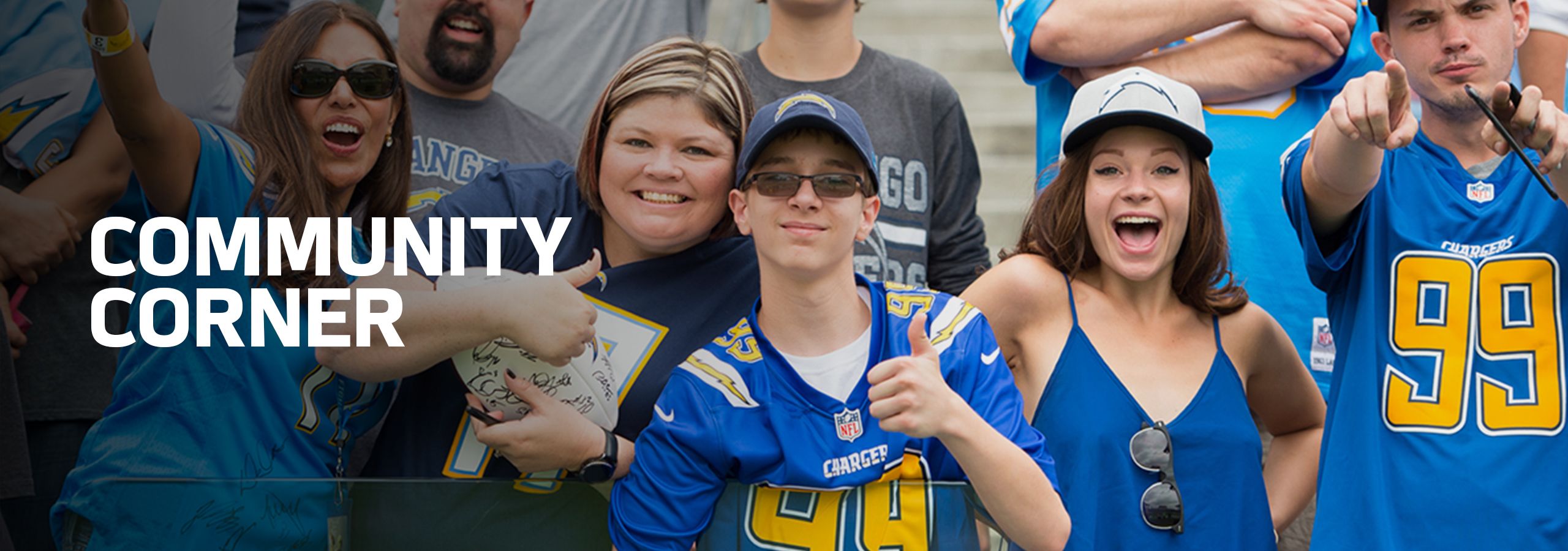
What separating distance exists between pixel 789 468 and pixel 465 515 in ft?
1.88

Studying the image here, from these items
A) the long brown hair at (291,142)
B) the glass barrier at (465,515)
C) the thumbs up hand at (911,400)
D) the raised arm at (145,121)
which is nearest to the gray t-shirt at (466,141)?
the long brown hair at (291,142)

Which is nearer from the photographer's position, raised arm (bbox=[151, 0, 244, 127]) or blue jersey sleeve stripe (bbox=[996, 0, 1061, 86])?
raised arm (bbox=[151, 0, 244, 127])

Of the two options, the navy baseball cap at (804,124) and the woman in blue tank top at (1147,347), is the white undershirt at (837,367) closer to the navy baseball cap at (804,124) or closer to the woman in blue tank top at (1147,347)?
the navy baseball cap at (804,124)

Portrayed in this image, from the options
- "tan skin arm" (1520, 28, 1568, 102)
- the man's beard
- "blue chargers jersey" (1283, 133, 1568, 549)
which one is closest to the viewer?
"blue chargers jersey" (1283, 133, 1568, 549)

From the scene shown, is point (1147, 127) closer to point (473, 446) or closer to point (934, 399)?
point (934, 399)

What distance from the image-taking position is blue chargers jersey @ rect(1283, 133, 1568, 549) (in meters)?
2.35

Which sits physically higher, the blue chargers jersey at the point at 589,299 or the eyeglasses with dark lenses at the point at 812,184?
the eyeglasses with dark lenses at the point at 812,184

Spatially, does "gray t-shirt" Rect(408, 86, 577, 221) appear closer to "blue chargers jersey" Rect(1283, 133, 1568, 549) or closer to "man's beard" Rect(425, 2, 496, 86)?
"man's beard" Rect(425, 2, 496, 86)

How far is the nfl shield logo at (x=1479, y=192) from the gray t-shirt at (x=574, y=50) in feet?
6.16

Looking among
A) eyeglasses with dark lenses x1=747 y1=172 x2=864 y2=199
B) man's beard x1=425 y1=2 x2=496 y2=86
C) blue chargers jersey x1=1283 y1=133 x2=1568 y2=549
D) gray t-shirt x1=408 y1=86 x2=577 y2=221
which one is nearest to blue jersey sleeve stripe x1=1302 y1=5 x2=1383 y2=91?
blue chargers jersey x1=1283 y1=133 x2=1568 y2=549

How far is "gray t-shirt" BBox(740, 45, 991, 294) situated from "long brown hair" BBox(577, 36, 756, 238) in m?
0.70

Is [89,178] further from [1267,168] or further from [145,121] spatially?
[1267,168]

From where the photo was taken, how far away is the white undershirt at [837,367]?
2.19 meters

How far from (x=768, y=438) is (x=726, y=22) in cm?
257
